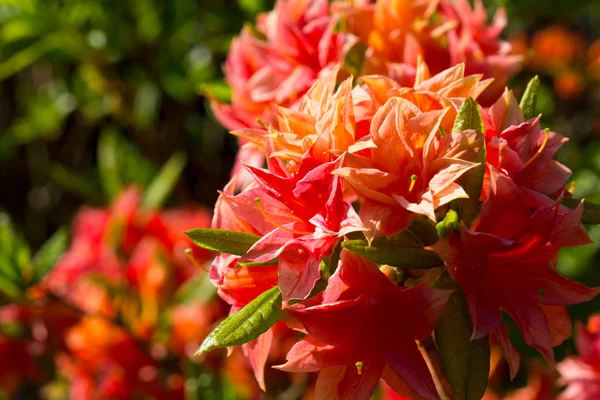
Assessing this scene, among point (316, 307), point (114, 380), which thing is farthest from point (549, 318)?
point (114, 380)

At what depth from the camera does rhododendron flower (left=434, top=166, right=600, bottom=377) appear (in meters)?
0.74

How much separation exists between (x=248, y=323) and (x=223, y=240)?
10 cm

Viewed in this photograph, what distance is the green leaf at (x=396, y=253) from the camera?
72cm

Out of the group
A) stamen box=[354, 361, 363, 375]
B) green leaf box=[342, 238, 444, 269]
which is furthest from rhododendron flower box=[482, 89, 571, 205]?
stamen box=[354, 361, 363, 375]

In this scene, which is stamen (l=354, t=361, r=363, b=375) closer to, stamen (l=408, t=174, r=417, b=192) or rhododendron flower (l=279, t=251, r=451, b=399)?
rhododendron flower (l=279, t=251, r=451, b=399)

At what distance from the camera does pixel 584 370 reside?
1163 mm

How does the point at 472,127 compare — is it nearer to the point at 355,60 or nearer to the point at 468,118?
the point at 468,118

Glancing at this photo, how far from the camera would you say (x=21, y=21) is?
1810mm

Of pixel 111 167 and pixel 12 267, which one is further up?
pixel 12 267

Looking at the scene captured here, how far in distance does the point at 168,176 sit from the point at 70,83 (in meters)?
0.74

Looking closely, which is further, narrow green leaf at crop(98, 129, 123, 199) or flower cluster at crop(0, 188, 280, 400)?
narrow green leaf at crop(98, 129, 123, 199)

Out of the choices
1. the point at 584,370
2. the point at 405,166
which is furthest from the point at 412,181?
the point at 584,370

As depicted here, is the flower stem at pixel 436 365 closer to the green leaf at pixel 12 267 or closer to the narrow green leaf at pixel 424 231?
the narrow green leaf at pixel 424 231

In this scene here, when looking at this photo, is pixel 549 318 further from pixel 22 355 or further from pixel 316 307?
pixel 22 355
